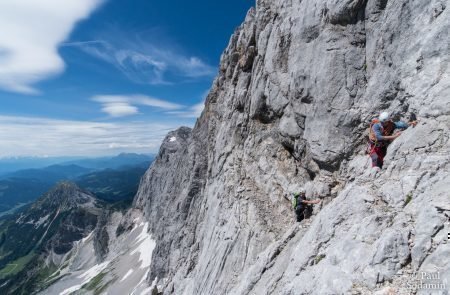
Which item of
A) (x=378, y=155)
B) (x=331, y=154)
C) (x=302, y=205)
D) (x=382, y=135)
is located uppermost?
(x=382, y=135)

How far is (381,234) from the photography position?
1312 cm

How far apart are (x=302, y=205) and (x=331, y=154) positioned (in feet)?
14.4

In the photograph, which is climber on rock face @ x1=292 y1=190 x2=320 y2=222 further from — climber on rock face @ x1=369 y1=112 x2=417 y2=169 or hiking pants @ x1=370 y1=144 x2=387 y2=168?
climber on rock face @ x1=369 y1=112 x2=417 y2=169

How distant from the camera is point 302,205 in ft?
73.7

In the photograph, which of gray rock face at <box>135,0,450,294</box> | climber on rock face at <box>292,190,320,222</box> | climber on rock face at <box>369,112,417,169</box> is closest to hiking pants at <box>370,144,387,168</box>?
climber on rock face at <box>369,112,417,169</box>

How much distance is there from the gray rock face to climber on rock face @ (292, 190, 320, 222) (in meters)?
0.84

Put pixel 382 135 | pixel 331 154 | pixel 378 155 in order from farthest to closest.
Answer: pixel 331 154, pixel 382 135, pixel 378 155

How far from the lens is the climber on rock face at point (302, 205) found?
22111 millimetres

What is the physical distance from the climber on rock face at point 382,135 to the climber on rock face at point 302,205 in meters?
6.10

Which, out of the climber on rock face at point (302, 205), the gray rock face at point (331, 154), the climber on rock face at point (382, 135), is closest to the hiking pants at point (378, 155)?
the climber on rock face at point (382, 135)

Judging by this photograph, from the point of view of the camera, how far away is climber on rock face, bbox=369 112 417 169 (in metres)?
16.7

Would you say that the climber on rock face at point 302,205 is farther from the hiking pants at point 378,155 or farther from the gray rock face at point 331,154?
the hiking pants at point 378,155

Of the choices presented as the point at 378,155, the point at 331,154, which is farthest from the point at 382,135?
the point at 331,154

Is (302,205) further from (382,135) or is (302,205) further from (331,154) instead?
(382,135)
